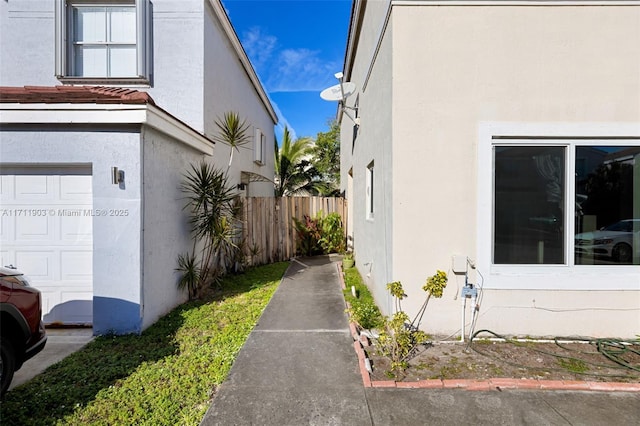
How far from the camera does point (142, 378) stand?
3297 millimetres

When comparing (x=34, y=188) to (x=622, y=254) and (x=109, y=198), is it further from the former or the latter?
(x=622, y=254)

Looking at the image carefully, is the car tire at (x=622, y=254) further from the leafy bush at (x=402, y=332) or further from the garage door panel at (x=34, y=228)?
the garage door panel at (x=34, y=228)

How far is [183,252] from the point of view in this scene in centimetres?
588

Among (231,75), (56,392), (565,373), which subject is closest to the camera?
(56,392)

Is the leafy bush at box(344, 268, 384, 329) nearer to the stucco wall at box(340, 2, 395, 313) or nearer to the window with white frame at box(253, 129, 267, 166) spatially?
the stucco wall at box(340, 2, 395, 313)

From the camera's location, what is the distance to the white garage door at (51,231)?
179 inches

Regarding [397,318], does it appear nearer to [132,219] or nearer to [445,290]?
[445,290]

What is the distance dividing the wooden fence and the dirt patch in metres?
6.11

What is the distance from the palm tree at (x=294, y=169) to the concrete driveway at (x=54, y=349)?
1279 centimetres

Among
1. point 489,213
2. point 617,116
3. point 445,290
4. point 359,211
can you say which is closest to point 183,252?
point 359,211

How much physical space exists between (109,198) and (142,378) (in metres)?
2.68

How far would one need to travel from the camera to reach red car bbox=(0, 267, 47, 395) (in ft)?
9.57

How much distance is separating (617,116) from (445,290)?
333 cm

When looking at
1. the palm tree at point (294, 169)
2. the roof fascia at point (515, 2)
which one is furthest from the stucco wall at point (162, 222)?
the palm tree at point (294, 169)
